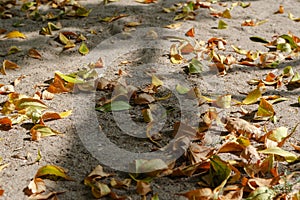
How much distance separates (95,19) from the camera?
13.5ft

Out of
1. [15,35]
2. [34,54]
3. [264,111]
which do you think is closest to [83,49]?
[34,54]

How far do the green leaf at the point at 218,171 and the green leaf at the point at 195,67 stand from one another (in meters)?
1.10

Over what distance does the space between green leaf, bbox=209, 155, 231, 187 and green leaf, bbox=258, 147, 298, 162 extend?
0.28 metres

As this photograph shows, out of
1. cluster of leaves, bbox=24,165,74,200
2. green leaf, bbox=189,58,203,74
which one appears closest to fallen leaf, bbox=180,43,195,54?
green leaf, bbox=189,58,203,74

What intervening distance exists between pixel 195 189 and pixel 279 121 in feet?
2.60

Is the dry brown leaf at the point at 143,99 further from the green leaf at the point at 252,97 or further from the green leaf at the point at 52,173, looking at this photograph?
the green leaf at the point at 52,173

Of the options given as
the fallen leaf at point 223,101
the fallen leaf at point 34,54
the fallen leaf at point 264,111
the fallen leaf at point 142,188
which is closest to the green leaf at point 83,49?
the fallen leaf at point 34,54

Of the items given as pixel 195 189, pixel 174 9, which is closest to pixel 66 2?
pixel 174 9

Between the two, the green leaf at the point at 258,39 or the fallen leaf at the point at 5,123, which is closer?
the fallen leaf at the point at 5,123

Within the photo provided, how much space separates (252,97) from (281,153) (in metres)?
0.62

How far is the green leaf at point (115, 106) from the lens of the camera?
273cm

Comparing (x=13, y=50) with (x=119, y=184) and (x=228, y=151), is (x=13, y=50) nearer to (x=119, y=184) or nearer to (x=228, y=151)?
(x=119, y=184)

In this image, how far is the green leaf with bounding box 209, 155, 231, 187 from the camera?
2076 mm

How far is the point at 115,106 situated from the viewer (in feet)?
9.01
